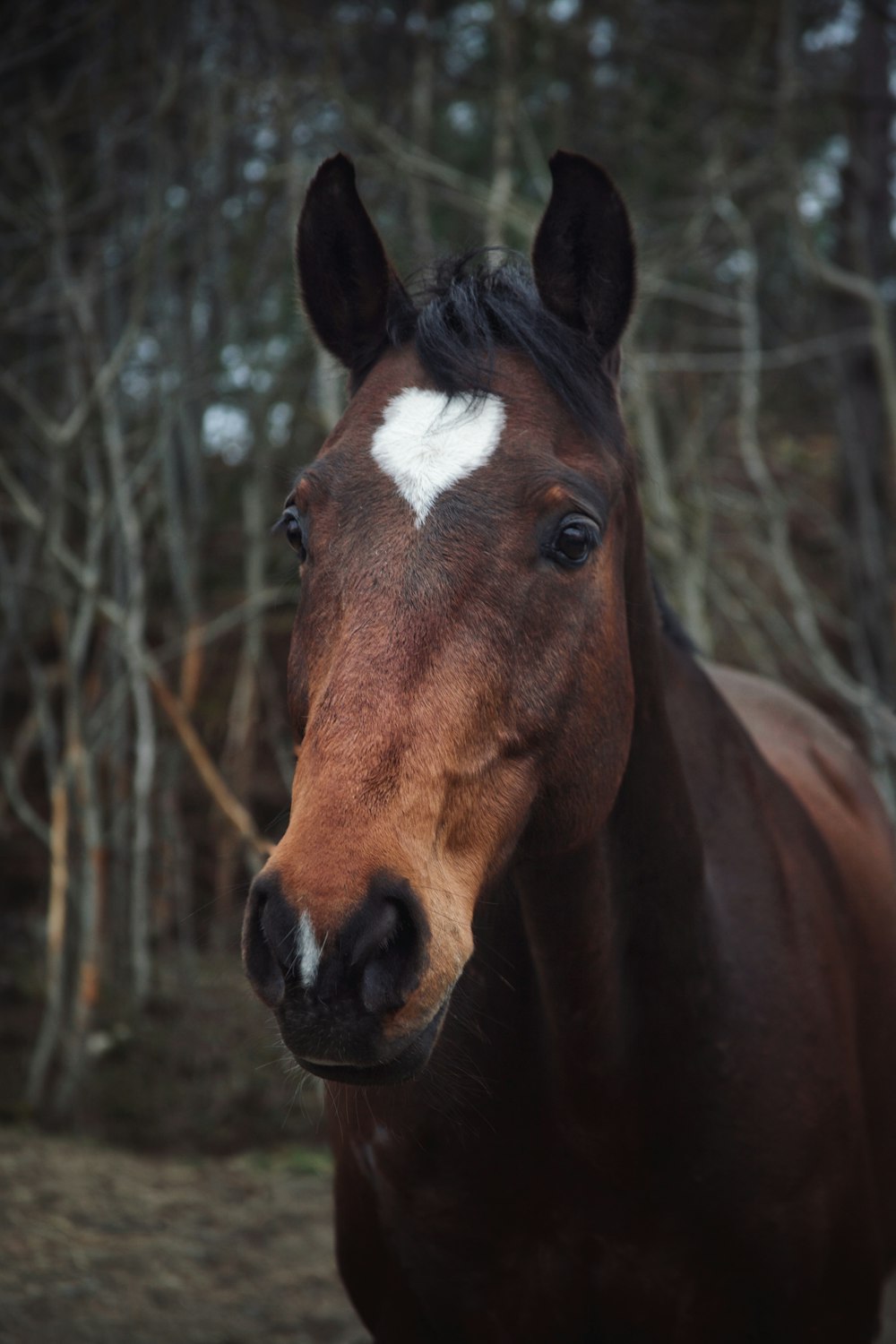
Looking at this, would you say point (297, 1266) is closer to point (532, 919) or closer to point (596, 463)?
point (532, 919)

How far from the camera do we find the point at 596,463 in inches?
74.4

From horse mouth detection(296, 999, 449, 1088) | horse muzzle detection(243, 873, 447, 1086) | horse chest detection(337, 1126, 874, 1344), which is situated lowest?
horse chest detection(337, 1126, 874, 1344)

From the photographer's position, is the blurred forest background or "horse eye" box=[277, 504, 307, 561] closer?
"horse eye" box=[277, 504, 307, 561]

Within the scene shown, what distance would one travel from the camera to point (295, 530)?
6.35ft

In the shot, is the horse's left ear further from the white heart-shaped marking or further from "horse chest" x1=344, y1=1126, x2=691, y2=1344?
"horse chest" x1=344, y1=1126, x2=691, y2=1344

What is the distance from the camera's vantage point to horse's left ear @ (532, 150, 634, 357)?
1967 millimetres

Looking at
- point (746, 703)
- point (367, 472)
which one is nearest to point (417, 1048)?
point (367, 472)

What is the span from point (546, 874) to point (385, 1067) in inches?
23.4

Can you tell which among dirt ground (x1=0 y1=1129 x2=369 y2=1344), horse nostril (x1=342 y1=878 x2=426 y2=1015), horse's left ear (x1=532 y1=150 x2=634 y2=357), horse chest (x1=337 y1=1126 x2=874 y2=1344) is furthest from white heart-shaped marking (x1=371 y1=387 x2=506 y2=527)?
dirt ground (x1=0 y1=1129 x2=369 y2=1344)

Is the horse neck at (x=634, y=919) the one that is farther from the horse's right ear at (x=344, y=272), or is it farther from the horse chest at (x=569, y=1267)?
the horse's right ear at (x=344, y=272)

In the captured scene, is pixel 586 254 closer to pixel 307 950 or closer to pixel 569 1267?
pixel 307 950

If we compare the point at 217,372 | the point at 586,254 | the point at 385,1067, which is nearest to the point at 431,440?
the point at 586,254

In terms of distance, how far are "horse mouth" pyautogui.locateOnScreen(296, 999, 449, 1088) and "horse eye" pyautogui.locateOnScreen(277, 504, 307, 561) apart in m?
0.85

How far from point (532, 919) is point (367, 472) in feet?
2.76
